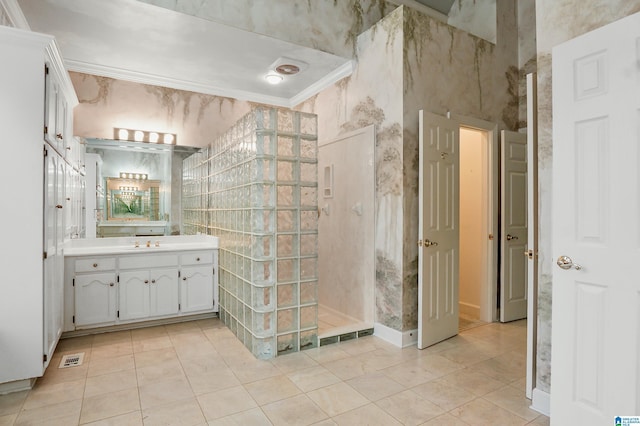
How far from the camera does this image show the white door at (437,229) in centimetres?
314

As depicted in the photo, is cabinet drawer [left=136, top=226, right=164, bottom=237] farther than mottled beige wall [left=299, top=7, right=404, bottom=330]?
Yes

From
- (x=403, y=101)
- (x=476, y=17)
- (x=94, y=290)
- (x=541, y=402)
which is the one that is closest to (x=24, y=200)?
(x=94, y=290)

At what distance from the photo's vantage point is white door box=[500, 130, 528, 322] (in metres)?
3.91

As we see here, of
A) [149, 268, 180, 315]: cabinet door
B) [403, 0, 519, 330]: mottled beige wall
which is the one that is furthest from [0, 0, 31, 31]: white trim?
[403, 0, 519, 330]: mottled beige wall

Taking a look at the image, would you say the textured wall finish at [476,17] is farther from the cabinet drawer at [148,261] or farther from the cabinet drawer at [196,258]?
the cabinet drawer at [148,261]

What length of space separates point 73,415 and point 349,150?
3.12 m

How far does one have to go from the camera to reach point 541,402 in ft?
7.11

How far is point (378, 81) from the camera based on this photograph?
3479mm

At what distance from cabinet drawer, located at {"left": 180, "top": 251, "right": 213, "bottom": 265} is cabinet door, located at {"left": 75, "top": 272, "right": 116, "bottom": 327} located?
648 mm

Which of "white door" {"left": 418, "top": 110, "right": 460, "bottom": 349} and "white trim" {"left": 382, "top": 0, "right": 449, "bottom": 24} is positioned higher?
"white trim" {"left": 382, "top": 0, "right": 449, "bottom": 24}

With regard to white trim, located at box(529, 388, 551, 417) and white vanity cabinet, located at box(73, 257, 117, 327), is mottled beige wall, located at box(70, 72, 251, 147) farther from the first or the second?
A: white trim, located at box(529, 388, 551, 417)

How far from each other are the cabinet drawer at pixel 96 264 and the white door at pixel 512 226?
3.98 metres

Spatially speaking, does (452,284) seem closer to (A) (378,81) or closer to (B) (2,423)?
(A) (378,81)

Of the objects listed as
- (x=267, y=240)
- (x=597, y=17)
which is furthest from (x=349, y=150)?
(x=597, y=17)
